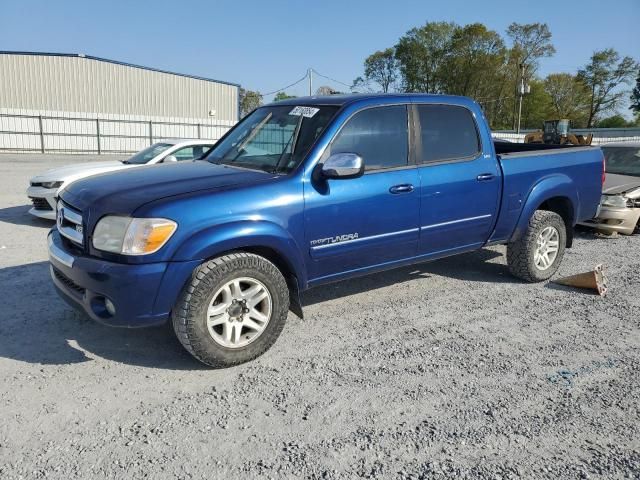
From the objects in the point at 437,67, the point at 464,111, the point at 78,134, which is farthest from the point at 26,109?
the point at 437,67

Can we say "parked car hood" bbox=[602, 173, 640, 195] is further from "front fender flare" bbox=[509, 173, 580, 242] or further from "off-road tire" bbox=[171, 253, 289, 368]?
"off-road tire" bbox=[171, 253, 289, 368]

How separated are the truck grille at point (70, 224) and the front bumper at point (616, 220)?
740cm

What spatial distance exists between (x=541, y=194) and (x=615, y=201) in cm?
356

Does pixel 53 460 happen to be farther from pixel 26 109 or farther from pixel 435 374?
pixel 26 109

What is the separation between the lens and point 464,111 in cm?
492

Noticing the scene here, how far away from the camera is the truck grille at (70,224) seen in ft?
11.5

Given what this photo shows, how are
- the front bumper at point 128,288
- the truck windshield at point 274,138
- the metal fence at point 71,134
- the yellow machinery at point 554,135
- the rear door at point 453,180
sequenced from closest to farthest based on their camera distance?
1. the front bumper at point 128,288
2. the truck windshield at point 274,138
3. the rear door at point 453,180
4. the yellow machinery at point 554,135
5. the metal fence at point 71,134

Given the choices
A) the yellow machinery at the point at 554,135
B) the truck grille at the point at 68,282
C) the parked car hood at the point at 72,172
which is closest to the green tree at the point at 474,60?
the yellow machinery at the point at 554,135

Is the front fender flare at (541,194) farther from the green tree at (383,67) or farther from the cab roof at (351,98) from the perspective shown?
the green tree at (383,67)

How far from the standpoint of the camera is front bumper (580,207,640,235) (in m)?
7.91

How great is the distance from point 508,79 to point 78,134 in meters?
56.9

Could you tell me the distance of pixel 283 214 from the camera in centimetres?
363

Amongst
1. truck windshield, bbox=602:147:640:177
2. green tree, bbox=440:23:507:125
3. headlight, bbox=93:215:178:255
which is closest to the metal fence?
truck windshield, bbox=602:147:640:177

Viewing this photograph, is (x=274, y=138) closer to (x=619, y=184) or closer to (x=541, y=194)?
(x=541, y=194)
